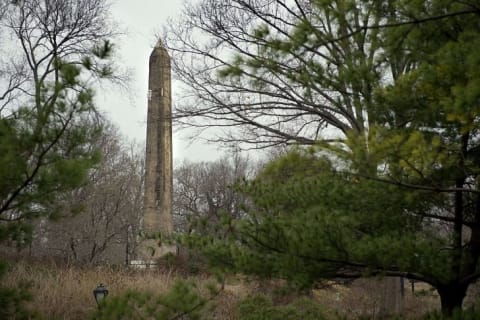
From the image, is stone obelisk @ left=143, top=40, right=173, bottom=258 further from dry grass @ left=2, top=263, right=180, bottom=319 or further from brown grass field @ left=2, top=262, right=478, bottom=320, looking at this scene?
dry grass @ left=2, top=263, right=180, bottom=319

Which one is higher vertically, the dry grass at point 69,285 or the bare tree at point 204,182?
the bare tree at point 204,182

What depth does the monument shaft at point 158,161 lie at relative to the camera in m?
→ 18.1

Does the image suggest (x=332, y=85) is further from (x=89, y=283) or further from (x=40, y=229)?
(x=40, y=229)

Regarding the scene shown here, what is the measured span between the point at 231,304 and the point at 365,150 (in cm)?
764

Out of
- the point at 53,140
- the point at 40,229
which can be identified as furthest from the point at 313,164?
the point at 40,229

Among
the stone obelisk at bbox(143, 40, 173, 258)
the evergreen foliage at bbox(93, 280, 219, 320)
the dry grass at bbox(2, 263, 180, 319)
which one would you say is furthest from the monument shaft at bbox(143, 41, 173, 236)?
the evergreen foliage at bbox(93, 280, 219, 320)

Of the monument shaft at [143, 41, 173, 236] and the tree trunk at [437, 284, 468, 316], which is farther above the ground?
the monument shaft at [143, 41, 173, 236]

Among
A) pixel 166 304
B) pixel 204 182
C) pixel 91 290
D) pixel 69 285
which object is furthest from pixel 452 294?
pixel 204 182

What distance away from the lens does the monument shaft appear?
18094 mm

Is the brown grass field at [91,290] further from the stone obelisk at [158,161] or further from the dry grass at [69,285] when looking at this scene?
the stone obelisk at [158,161]

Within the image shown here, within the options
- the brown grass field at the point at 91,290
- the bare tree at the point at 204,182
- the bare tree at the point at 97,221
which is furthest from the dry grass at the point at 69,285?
the bare tree at the point at 204,182

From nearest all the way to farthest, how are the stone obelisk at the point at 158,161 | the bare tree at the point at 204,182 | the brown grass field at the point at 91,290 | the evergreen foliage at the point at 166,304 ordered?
1. the evergreen foliage at the point at 166,304
2. the brown grass field at the point at 91,290
3. the stone obelisk at the point at 158,161
4. the bare tree at the point at 204,182

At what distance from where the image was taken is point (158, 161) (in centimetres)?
1825

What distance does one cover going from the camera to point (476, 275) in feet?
15.2
